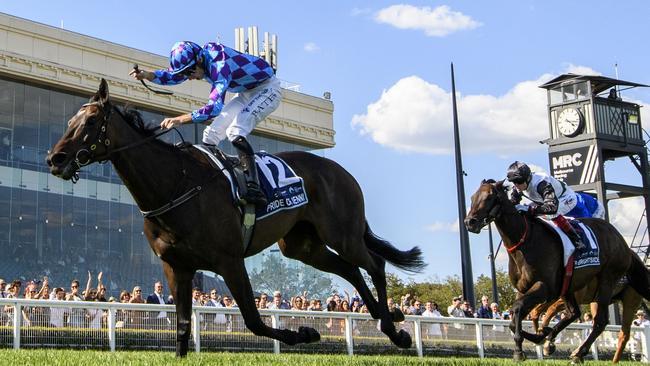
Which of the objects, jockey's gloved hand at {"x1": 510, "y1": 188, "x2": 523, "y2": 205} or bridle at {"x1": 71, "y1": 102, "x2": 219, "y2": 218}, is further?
jockey's gloved hand at {"x1": 510, "y1": 188, "x2": 523, "y2": 205}

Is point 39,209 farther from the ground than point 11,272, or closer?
farther from the ground

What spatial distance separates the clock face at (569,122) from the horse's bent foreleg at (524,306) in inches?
1003

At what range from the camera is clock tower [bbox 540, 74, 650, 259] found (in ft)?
109

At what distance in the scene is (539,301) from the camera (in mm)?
9656

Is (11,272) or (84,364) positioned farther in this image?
(11,272)

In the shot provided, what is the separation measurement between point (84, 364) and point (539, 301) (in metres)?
5.31

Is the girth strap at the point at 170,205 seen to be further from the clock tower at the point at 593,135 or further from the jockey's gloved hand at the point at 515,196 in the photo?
the clock tower at the point at 593,135

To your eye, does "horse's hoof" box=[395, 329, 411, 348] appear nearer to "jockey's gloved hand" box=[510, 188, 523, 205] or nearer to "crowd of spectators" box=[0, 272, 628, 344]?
"crowd of spectators" box=[0, 272, 628, 344]

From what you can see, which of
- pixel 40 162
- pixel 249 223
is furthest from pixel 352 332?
pixel 40 162

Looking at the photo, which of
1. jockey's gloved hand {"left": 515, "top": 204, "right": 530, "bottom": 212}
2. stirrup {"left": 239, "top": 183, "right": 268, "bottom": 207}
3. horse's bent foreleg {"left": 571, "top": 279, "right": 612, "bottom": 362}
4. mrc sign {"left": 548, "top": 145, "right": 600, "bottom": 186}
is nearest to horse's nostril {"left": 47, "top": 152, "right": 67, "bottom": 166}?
stirrup {"left": 239, "top": 183, "right": 268, "bottom": 207}

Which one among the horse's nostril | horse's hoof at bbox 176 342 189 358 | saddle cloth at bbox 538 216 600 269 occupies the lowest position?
horse's hoof at bbox 176 342 189 358

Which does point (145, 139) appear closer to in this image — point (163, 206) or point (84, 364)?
point (163, 206)

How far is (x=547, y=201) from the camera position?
10242mm

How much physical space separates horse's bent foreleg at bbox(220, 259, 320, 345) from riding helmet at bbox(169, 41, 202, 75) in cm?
167
